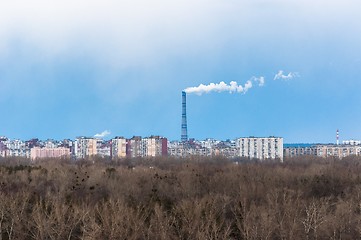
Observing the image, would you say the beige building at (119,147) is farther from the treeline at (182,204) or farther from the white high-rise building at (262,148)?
the treeline at (182,204)

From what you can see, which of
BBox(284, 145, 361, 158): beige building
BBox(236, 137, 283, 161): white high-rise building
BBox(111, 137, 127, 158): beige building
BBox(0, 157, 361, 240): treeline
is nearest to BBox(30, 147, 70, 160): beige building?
BBox(111, 137, 127, 158): beige building

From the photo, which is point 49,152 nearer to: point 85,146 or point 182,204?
point 85,146

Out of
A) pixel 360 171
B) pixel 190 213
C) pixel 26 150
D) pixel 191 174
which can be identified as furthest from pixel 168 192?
pixel 26 150

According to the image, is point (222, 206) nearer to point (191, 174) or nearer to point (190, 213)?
point (190, 213)

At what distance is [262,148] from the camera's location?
186ft

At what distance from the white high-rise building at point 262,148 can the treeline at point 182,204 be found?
568 inches

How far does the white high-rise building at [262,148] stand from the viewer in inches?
2234

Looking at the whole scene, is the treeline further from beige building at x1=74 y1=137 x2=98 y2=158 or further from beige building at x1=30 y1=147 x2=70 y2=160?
beige building at x1=30 y1=147 x2=70 y2=160

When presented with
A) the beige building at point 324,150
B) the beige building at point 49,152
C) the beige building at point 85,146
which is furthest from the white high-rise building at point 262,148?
the beige building at point 49,152

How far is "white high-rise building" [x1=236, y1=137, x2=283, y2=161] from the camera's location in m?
A: 56.8

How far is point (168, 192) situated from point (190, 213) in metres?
10.7

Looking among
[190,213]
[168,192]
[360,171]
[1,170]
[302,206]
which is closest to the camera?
[190,213]

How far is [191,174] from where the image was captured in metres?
31.8

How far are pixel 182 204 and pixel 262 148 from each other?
37.7 m
